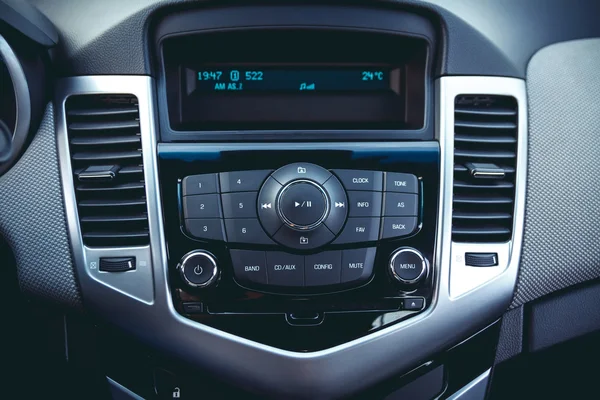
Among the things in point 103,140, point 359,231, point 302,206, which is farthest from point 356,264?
point 103,140

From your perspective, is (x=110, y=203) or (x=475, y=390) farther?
(x=475, y=390)

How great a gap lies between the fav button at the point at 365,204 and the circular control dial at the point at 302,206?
0.06 feet

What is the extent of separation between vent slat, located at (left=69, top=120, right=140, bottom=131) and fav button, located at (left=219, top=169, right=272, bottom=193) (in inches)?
9.3

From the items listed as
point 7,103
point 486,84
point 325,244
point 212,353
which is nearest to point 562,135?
point 486,84

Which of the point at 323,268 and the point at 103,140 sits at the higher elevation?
the point at 103,140

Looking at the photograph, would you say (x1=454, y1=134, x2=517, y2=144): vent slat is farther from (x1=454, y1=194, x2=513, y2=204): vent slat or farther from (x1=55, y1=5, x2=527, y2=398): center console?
(x1=454, y1=194, x2=513, y2=204): vent slat

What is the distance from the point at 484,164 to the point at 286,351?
619 mm

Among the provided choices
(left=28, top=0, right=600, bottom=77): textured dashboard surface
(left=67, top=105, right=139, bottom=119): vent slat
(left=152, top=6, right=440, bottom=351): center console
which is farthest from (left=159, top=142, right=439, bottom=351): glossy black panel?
(left=28, top=0, right=600, bottom=77): textured dashboard surface

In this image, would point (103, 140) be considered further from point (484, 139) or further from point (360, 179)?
point (484, 139)

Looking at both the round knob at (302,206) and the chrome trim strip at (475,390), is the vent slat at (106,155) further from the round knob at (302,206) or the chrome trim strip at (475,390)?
the chrome trim strip at (475,390)

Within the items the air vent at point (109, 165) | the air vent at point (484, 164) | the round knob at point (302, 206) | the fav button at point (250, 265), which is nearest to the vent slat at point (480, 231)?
the air vent at point (484, 164)

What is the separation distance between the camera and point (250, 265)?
1.02m

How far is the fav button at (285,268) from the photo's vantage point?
101 centimetres

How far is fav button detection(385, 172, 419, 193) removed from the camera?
1042 millimetres
